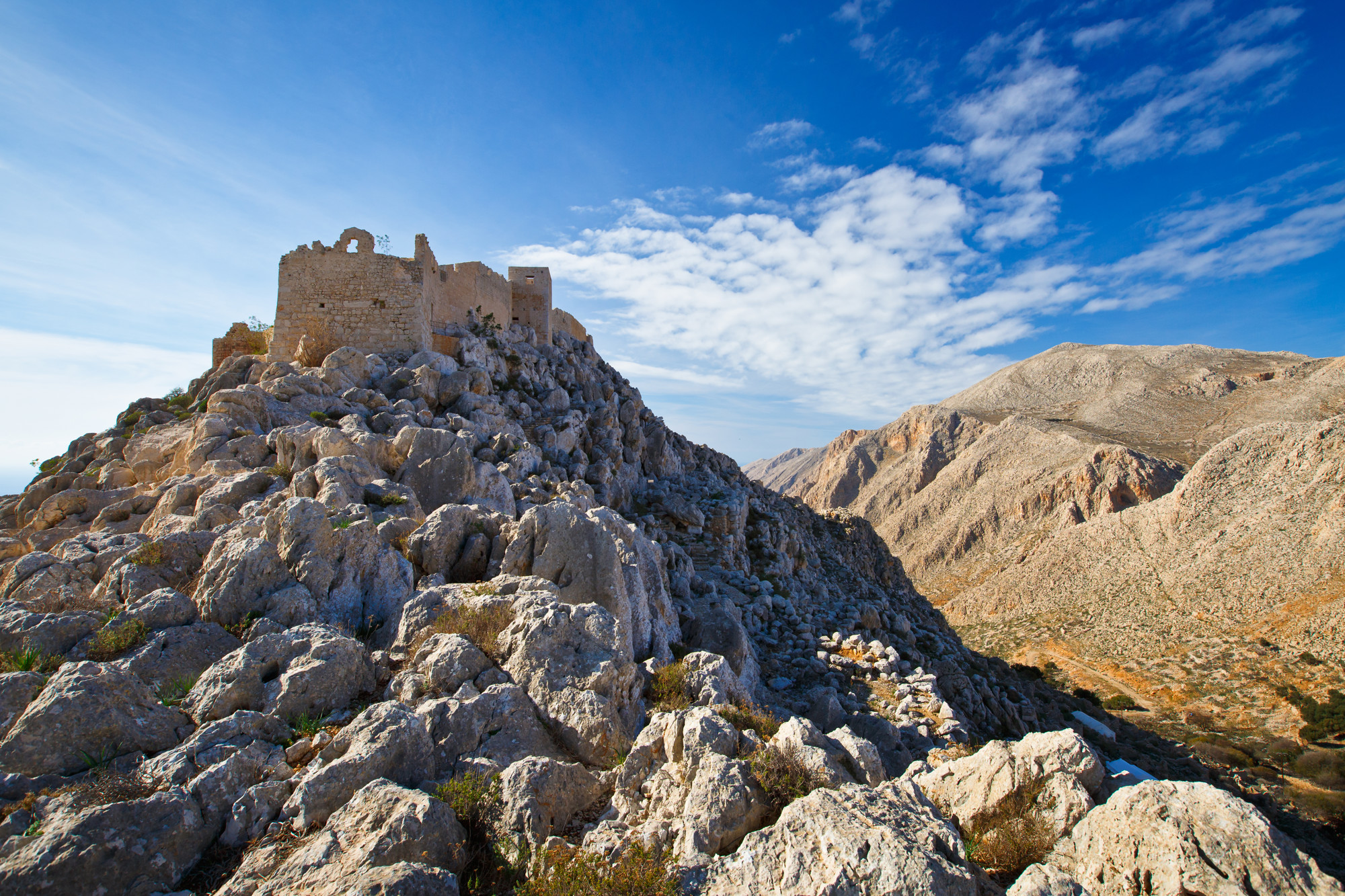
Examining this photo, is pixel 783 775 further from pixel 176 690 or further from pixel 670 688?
pixel 176 690

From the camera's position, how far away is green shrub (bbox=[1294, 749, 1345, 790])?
27312 millimetres

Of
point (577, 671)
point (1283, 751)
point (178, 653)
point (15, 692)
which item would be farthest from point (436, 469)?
point (1283, 751)

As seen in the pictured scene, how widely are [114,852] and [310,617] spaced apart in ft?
12.5

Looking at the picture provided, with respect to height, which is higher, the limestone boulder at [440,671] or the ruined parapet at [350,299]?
the ruined parapet at [350,299]

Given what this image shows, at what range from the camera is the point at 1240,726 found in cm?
3331

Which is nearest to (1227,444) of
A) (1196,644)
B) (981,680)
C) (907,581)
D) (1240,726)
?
(1196,644)

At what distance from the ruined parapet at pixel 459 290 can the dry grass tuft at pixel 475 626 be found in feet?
52.8

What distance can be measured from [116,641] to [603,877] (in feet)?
21.4

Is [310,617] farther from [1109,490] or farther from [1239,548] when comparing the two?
[1109,490]

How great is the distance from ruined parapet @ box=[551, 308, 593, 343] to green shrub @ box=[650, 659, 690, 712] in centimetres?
2574

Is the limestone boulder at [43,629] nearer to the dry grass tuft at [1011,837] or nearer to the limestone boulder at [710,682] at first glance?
the limestone boulder at [710,682]

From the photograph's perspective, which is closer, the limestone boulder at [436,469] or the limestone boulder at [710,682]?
the limestone boulder at [710,682]

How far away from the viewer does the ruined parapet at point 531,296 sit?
30.0m

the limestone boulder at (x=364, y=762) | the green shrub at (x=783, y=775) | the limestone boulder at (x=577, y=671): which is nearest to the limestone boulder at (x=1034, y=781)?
the green shrub at (x=783, y=775)
